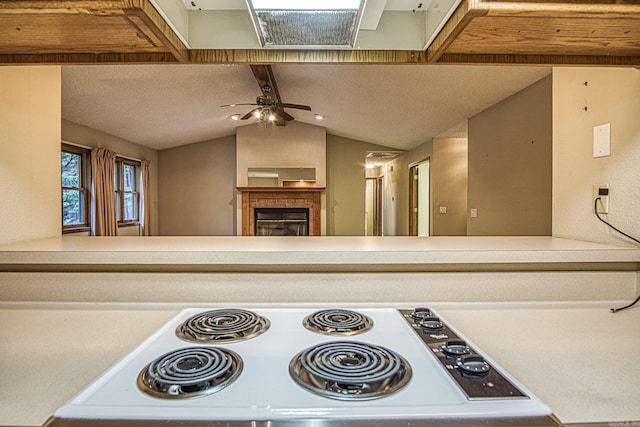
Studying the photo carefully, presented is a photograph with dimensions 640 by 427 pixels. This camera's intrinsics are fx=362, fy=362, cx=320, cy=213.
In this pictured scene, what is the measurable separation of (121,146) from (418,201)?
5351 millimetres

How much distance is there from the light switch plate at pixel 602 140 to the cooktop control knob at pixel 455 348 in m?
0.92

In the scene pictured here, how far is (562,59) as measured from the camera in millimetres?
978

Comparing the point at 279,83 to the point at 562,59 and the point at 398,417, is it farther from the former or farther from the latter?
the point at 398,417

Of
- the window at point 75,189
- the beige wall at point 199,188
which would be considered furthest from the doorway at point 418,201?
the window at point 75,189

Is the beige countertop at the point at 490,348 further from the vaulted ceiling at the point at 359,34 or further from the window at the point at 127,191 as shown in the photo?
the window at the point at 127,191

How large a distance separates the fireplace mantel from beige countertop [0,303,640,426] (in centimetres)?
550

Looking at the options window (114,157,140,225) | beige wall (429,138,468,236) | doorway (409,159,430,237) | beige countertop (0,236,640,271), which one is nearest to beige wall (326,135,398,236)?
doorway (409,159,430,237)

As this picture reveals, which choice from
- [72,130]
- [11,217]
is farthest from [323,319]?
[72,130]

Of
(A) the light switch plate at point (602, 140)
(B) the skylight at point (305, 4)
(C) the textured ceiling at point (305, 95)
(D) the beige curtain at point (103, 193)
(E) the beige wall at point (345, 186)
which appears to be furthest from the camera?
(E) the beige wall at point (345, 186)

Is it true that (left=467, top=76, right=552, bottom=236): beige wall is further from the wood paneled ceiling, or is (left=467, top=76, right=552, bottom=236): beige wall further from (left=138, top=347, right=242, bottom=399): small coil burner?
(left=138, top=347, right=242, bottom=399): small coil burner

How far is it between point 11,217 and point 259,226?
5439mm

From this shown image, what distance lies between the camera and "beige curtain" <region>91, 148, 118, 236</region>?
16.7ft

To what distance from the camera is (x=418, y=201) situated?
23.0ft

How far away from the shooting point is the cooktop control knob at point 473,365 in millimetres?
684
